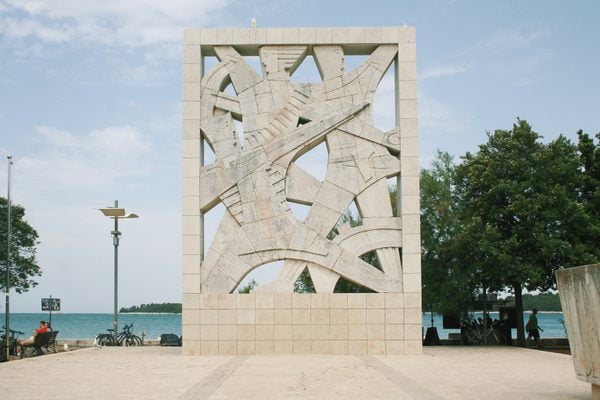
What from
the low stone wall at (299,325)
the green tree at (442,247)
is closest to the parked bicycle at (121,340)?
the low stone wall at (299,325)

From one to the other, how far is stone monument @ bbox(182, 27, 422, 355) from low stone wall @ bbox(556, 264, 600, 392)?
914cm

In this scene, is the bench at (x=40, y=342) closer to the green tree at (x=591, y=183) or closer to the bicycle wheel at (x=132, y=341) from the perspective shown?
the bicycle wheel at (x=132, y=341)

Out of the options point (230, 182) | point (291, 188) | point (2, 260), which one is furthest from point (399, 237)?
point (2, 260)

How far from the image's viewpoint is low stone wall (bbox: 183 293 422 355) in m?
20.1

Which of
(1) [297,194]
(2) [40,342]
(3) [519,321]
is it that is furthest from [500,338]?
(2) [40,342]

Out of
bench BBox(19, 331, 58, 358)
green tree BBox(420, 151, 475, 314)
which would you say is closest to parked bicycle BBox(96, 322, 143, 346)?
bench BBox(19, 331, 58, 358)

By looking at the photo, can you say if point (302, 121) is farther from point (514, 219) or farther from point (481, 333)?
point (481, 333)

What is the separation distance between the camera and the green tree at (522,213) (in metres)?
22.6

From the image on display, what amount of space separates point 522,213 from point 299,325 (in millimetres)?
7606

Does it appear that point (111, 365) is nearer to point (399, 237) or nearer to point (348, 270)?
point (348, 270)

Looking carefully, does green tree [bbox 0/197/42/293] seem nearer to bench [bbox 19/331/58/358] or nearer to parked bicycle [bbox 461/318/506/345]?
bench [bbox 19/331/58/358]

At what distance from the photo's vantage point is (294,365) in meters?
16.9

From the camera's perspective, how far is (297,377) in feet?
47.4

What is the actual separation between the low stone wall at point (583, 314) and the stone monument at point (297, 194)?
914 centimetres
